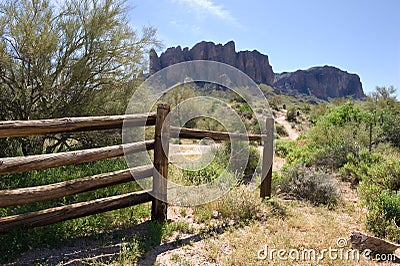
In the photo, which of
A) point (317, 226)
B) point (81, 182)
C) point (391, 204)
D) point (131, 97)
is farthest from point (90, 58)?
point (391, 204)

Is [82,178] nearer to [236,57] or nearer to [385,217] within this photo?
[385,217]

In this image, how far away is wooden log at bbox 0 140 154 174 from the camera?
2963 millimetres

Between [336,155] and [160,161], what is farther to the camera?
[336,155]

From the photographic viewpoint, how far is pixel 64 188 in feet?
11.0

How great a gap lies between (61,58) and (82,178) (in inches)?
166

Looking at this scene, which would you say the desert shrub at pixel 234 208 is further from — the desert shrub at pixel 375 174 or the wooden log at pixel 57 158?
the desert shrub at pixel 375 174

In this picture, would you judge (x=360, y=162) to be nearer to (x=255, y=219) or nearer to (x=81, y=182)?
(x=255, y=219)

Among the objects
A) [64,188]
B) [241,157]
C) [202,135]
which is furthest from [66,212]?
[241,157]

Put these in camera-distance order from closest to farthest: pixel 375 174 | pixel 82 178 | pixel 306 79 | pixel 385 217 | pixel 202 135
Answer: pixel 82 178 < pixel 385 217 < pixel 202 135 < pixel 375 174 < pixel 306 79

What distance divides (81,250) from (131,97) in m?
5.31

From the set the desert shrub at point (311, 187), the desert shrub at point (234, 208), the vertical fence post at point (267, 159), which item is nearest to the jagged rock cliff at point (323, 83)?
the desert shrub at point (311, 187)

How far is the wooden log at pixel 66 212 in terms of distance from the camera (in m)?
3.09

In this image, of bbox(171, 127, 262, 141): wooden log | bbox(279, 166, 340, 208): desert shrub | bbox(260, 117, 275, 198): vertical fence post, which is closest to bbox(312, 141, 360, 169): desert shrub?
bbox(279, 166, 340, 208): desert shrub

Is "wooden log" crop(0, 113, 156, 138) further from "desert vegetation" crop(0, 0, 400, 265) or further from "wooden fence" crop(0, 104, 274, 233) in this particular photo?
"desert vegetation" crop(0, 0, 400, 265)
